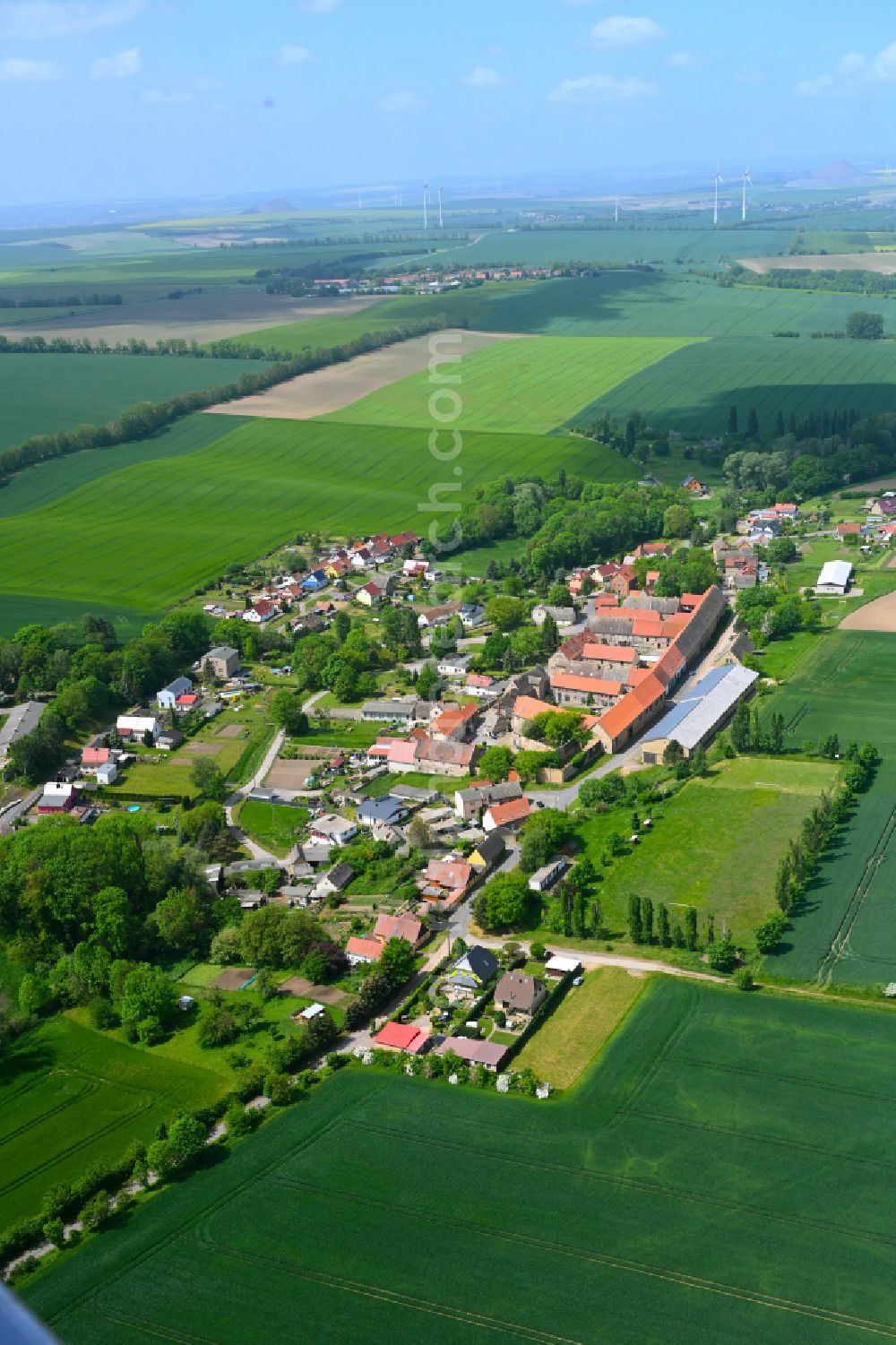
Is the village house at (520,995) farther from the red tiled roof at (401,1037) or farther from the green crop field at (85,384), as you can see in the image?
the green crop field at (85,384)

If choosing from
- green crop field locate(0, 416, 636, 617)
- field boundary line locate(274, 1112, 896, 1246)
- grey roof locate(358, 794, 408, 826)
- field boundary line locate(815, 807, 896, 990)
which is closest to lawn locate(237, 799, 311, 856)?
grey roof locate(358, 794, 408, 826)

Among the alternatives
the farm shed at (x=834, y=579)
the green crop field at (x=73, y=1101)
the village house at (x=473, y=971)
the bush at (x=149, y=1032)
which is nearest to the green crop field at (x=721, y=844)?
the village house at (x=473, y=971)

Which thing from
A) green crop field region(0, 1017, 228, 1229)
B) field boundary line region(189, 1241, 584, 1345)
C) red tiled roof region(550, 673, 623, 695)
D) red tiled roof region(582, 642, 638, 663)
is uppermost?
red tiled roof region(582, 642, 638, 663)

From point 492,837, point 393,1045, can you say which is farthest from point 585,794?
point 393,1045

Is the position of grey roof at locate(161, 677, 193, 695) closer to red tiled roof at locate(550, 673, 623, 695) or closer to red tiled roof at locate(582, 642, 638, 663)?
red tiled roof at locate(550, 673, 623, 695)

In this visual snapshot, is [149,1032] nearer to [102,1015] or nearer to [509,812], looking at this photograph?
[102,1015]

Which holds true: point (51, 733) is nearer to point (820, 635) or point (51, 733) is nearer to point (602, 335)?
point (820, 635)
